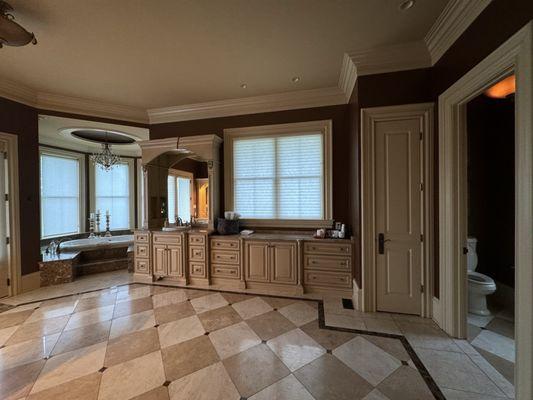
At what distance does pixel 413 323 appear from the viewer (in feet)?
8.01

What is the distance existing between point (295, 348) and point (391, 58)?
3.18 m

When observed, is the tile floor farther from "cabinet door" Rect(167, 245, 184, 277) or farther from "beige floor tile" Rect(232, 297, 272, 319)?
"cabinet door" Rect(167, 245, 184, 277)

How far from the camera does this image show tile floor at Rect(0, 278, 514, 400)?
1.64 m

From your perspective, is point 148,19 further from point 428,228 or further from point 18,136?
point 428,228

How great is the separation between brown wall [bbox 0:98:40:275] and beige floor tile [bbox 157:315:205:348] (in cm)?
274

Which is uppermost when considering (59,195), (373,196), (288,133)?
(288,133)

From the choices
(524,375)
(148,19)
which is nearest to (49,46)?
(148,19)

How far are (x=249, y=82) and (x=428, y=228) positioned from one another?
2.93 meters

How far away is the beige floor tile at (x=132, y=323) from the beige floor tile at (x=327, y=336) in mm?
1718

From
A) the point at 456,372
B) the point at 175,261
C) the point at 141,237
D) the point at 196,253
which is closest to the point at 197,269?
the point at 196,253

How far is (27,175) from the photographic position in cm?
347

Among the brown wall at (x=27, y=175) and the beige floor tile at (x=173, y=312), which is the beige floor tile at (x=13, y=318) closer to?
the brown wall at (x=27, y=175)

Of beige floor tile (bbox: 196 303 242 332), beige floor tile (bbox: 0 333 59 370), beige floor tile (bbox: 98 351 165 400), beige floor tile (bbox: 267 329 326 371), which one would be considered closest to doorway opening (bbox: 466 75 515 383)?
beige floor tile (bbox: 267 329 326 371)

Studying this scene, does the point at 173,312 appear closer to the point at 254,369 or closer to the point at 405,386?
the point at 254,369
